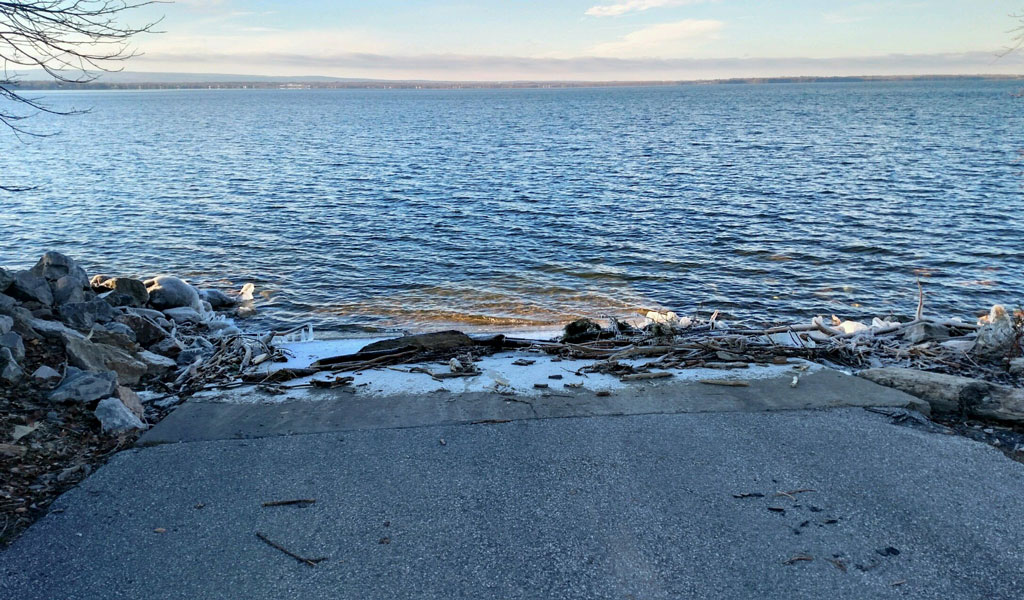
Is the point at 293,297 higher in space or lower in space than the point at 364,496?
lower

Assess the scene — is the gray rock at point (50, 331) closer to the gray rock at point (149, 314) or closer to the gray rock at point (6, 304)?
the gray rock at point (6, 304)

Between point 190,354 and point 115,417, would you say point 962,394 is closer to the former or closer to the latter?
point 115,417

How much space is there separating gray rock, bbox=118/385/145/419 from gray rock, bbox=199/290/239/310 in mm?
7653

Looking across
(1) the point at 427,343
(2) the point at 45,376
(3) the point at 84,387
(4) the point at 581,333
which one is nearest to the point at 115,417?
(3) the point at 84,387

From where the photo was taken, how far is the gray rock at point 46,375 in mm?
5688

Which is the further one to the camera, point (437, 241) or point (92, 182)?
point (92, 182)

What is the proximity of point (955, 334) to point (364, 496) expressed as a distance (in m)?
7.69

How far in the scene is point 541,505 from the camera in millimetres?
4074

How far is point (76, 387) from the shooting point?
5.45m

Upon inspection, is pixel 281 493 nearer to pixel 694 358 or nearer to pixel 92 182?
pixel 694 358

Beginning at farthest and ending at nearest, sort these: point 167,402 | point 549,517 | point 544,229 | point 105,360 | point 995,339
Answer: point 544,229
point 995,339
point 105,360
point 167,402
point 549,517

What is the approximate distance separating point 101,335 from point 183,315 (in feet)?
11.5

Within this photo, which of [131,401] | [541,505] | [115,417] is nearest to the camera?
[541,505]

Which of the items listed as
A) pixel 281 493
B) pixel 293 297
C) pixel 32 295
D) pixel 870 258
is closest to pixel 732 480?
pixel 281 493
